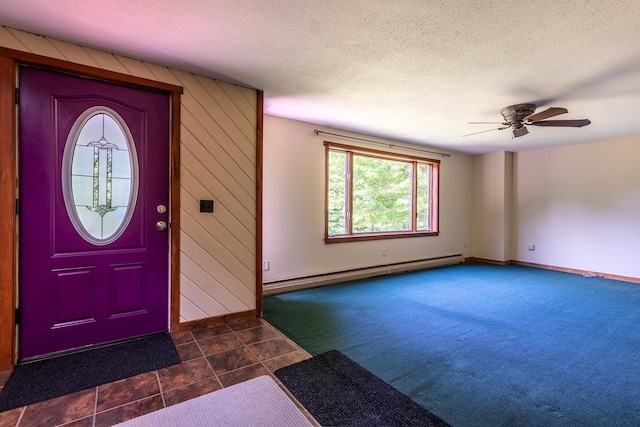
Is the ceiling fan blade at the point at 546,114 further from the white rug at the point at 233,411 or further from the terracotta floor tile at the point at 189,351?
the terracotta floor tile at the point at 189,351

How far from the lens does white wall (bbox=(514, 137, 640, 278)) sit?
491 cm

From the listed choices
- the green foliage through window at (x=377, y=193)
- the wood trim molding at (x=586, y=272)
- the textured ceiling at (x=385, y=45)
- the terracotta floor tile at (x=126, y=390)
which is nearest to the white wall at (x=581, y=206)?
the wood trim molding at (x=586, y=272)

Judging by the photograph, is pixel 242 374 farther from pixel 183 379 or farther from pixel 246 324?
pixel 246 324

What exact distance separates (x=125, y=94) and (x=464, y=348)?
3.43 m

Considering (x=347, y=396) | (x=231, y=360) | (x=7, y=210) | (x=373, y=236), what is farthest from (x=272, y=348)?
(x=373, y=236)

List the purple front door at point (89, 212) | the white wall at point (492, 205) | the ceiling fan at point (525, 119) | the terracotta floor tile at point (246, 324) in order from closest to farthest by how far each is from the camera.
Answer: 1. the purple front door at point (89, 212)
2. the terracotta floor tile at point (246, 324)
3. the ceiling fan at point (525, 119)
4. the white wall at point (492, 205)

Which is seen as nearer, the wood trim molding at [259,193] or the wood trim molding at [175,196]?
the wood trim molding at [175,196]

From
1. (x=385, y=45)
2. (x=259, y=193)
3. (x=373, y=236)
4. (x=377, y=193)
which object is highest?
(x=385, y=45)

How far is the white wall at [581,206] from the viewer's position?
4.91 metres

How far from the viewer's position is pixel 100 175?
2.43m

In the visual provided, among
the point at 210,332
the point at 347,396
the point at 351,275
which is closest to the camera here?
the point at 347,396

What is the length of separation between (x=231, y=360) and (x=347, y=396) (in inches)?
35.4

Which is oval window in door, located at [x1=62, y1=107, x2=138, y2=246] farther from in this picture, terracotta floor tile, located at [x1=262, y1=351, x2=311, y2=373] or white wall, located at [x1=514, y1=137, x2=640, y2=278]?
white wall, located at [x1=514, y1=137, x2=640, y2=278]

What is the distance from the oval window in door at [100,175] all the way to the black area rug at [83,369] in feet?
2.77
